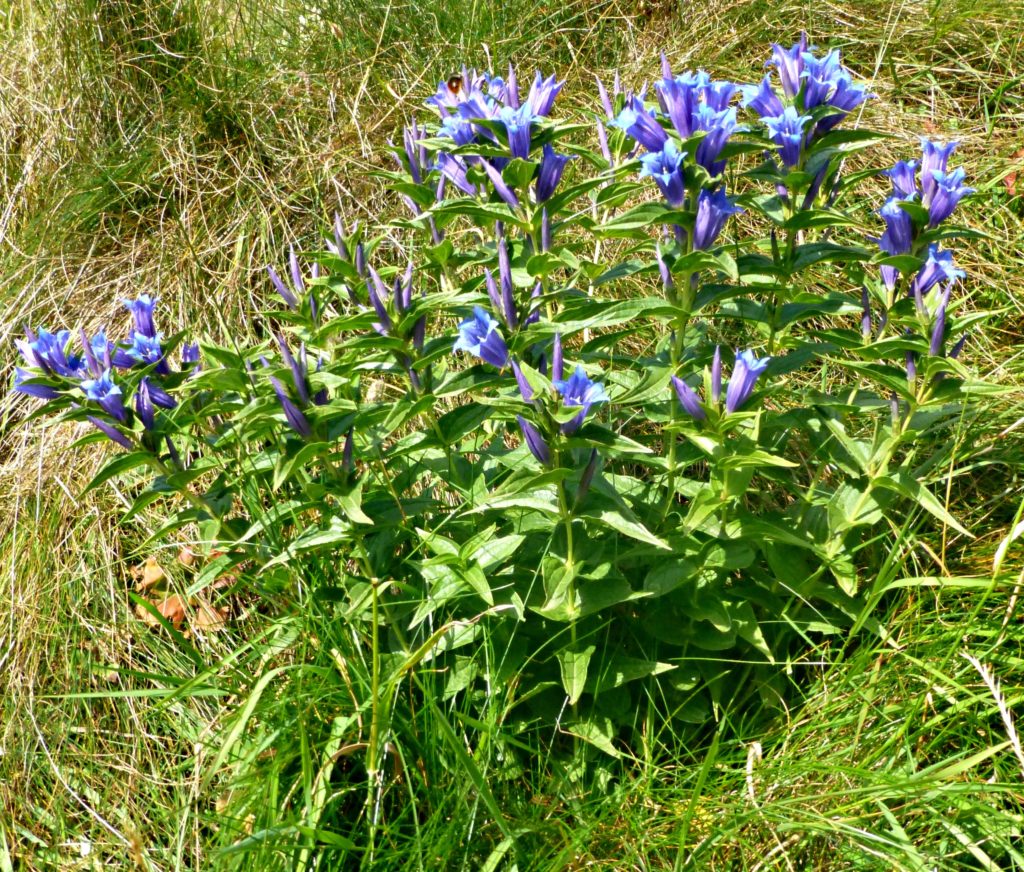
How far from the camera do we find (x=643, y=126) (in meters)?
2.12

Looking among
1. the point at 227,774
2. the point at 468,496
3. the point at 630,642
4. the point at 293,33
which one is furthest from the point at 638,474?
the point at 293,33

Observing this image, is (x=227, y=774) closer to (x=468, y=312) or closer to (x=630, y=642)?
(x=630, y=642)

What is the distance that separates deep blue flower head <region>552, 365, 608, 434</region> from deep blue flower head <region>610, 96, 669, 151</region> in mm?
538

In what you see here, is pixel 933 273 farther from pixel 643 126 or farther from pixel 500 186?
pixel 500 186

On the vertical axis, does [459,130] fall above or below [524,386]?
above

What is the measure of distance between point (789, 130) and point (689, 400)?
0.59 m

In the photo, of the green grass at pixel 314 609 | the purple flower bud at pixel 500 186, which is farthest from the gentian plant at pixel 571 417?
the green grass at pixel 314 609

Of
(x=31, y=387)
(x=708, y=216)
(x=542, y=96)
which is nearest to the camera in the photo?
(x=708, y=216)

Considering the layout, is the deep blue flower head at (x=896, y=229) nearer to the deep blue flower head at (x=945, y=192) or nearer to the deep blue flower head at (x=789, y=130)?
the deep blue flower head at (x=945, y=192)

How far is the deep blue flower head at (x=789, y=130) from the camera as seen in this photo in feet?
7.02

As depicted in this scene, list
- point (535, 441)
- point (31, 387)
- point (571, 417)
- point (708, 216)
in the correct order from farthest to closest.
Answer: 1. point (31, 387)
2. point (708, 216)
3. point (535, 441)
4. point (571, 417)

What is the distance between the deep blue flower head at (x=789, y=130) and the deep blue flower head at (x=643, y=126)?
224 mm

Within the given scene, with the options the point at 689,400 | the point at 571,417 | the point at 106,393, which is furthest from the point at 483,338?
the point at 106,393

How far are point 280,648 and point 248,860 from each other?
515mm
